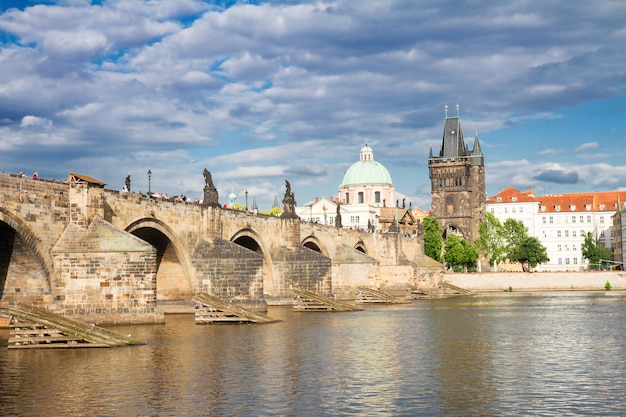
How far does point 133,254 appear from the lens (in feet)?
112

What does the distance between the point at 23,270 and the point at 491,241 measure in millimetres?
106399

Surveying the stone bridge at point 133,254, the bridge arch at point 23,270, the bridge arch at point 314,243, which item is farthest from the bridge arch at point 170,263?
the bridge arch at point 314,243

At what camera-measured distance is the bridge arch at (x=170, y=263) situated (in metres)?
44.5

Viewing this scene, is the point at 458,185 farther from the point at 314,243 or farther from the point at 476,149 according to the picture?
the point at 314,243

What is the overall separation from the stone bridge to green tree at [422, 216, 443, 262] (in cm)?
5385

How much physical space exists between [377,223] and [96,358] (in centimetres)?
11769

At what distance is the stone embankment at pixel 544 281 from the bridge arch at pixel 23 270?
7504 cm

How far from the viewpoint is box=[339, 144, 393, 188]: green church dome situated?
524 feet

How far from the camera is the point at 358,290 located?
6575cm

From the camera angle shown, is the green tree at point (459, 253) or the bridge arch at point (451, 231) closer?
the green tree at point (459, 253)

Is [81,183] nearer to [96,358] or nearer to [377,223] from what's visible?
[96,358]

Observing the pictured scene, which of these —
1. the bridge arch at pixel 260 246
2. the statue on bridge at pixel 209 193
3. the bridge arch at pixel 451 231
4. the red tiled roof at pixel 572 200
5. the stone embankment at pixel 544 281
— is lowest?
the stone embankment at pixel 544 281

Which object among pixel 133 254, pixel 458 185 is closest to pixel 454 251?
pixel 458 185

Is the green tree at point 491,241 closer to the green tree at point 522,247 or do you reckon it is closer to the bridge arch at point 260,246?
the green tree at point 522,247
